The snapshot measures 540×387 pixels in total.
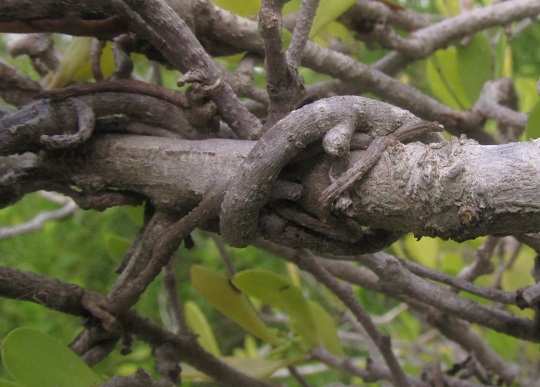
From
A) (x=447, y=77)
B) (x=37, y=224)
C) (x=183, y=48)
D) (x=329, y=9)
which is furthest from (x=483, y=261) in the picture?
(x=37, y=224)

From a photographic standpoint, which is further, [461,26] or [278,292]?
[461,26]

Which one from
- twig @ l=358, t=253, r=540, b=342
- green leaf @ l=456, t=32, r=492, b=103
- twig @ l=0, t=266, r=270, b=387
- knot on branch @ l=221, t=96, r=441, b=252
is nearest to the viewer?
knot on branch @ l=221, t=96, r=441, b=252

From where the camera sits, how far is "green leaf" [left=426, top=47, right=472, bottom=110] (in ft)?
3.05

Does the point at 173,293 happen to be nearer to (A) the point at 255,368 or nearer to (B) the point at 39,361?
(A) the point at 255,368

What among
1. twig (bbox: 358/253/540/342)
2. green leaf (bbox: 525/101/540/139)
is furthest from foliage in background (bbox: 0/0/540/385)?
twig (bbox: 358/253/540/342)

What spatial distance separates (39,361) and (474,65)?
0.76 meters

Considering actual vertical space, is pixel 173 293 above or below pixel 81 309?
below

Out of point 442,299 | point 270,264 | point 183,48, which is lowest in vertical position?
point 270,264

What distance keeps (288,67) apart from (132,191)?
0.19 meters

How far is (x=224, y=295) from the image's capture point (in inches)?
27.6

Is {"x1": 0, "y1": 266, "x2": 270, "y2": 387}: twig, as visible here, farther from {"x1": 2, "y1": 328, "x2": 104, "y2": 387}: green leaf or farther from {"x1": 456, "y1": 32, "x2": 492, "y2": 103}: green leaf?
{"x1": 456, "y1": 32, "x2": 492, "y2": 103}: green leaf

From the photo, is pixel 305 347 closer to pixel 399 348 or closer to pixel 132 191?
pixel 132 191

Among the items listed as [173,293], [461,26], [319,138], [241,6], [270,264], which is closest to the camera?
[319,138]

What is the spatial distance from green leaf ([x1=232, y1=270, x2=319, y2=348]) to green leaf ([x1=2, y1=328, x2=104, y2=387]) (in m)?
0.22
